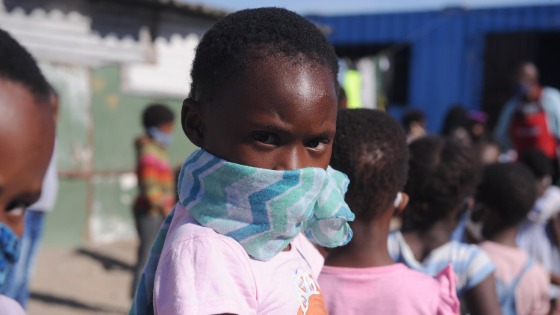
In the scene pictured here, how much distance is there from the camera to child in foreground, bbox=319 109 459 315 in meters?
1.78

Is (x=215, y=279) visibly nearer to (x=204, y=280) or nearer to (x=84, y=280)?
(x=204, y=280)

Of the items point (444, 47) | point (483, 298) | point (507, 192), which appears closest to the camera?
point (483, 298)

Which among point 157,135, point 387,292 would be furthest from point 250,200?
point 157,135

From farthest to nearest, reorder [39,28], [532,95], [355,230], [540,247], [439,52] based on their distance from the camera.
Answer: [439,52] → [39,28] → [532,95] → [540,247] → [355,230]

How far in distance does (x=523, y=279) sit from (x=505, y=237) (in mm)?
317

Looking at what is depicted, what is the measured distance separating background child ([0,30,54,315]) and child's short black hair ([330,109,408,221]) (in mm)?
898

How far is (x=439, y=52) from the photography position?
45.9 feet

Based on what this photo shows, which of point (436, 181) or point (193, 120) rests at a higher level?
point (193, 120)

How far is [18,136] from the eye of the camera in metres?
1.15

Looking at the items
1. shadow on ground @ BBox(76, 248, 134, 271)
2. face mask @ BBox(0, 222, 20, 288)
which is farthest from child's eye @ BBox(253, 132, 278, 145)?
shadow on ground @ BBox(76, 248, 134, 271)

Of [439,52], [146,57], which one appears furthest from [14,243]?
[439,52]

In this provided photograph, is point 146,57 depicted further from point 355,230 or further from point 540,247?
point 355,230

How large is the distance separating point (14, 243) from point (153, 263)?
0.95ft

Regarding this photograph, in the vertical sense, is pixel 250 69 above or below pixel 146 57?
above
